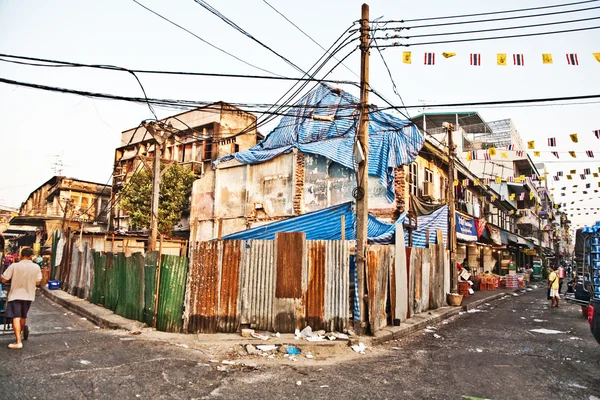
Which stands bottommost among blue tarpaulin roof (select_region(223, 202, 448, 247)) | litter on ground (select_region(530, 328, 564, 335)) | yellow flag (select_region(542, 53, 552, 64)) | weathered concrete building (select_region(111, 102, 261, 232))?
litter on ground (select_region(530, 328, 564, 335))

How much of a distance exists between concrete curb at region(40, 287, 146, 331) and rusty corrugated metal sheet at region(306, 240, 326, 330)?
4.10 meters

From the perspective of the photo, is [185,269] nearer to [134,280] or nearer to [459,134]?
[134,280]

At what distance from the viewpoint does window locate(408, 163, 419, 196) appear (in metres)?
18.0

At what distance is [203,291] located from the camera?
890 centimetres

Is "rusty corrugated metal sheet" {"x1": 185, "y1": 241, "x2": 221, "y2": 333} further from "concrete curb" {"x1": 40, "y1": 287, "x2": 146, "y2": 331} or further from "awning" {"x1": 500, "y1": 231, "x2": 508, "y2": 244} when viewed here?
"awning" {"x1": 500, "y1": 231, "x2": 508, "y2": 244}

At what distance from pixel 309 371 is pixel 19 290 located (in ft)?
18.4

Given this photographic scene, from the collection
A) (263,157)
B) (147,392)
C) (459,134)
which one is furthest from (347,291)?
(459,134)

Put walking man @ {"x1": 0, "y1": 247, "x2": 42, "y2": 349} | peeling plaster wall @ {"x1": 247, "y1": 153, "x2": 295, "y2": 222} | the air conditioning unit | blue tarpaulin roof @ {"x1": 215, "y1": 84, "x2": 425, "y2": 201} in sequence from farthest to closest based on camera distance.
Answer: the air conditioning unit
peeling plaster wall @ {"x1": 247, "y1": 153, "x2": 295, "y2": 222}
blue tarpaulin roof @ {"x1": 215, "y1": 84, "x2": 425, "y2": 201}
walking man @ {"x1": 0, "y1": 247, "x2": 42, "y2": 349}

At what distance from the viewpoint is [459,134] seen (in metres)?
35.7

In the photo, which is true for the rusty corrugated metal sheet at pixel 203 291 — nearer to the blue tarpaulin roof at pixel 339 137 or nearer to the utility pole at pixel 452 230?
the blue tarpaulin roof at pixel 339 137

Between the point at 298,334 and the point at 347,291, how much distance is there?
1.43 metres

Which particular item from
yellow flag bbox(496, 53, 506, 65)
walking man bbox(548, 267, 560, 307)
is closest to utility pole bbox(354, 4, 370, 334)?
yellow flag bbox(496, 53, 506, 65)

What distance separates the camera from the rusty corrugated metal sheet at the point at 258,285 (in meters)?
8.81

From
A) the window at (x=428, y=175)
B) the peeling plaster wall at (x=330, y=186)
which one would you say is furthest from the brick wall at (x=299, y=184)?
the window at (x=428, y=175)
